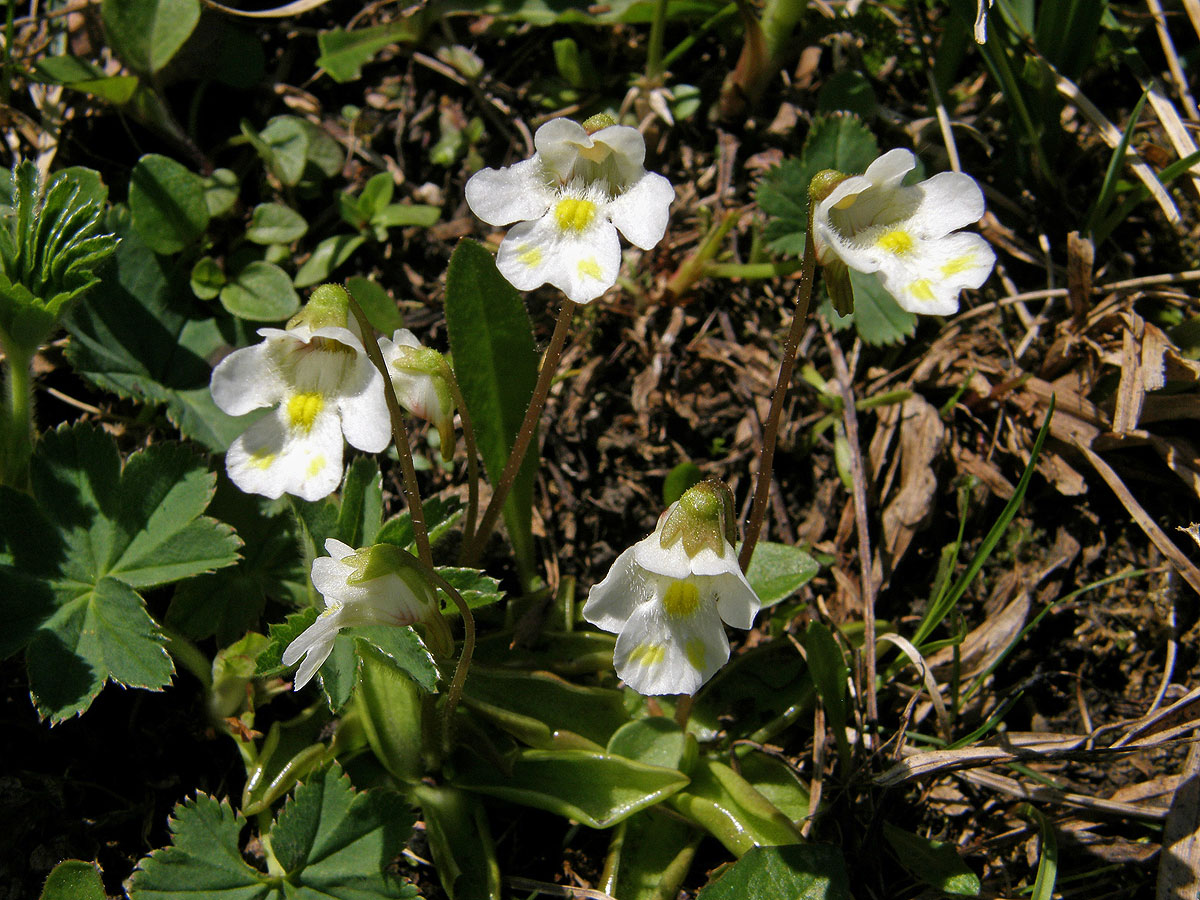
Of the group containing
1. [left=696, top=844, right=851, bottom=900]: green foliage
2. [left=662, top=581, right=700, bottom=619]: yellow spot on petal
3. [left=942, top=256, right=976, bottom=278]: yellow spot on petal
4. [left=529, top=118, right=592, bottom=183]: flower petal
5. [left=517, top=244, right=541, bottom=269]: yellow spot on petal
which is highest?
[left=529, top=118, right=592, bottom=183]: flower petal

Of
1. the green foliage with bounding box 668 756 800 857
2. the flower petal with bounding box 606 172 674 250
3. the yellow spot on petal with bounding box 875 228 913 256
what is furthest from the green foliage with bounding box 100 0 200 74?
the green foliage with bounding box 668 756 800 857

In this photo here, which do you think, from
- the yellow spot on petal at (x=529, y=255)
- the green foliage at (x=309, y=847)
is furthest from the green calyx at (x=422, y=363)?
the green foliage at (x=309, y=847)

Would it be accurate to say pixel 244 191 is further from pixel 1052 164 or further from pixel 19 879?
pixel 1052 164

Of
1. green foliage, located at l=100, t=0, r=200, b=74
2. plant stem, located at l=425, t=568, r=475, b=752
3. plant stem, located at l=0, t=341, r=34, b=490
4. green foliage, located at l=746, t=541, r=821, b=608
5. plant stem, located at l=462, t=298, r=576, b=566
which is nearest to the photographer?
plant stem, located at l=425, t=568, r=475, b=752

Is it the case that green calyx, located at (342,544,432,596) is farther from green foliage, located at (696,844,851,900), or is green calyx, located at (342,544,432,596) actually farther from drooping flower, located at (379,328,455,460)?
green foliage, located at (696,844,851,900)

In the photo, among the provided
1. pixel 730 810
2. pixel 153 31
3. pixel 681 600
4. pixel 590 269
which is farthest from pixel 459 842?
pixel 153 31

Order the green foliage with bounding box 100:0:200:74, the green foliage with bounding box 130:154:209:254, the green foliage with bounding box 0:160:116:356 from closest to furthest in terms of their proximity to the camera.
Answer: the green foliage with bounding box 0:160:116:356, the green foliage with bounding box 130:154:209:254, the green foliage with bounding box 100:0:200:74

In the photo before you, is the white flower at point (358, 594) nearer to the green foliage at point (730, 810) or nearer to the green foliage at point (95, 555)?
the green foliage at point (95, 555)
